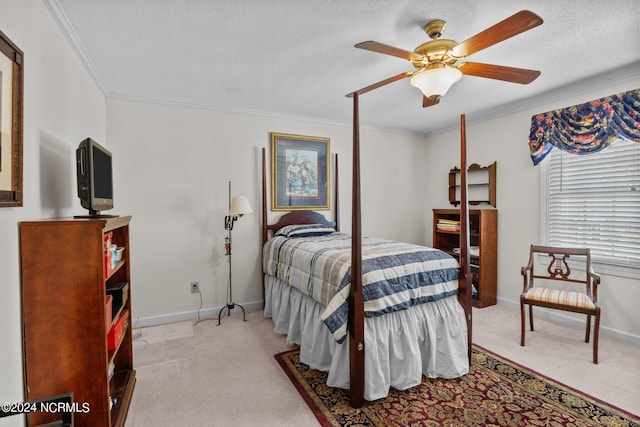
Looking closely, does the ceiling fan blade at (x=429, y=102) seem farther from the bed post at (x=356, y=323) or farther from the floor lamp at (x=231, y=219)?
the floor lamp at (x=231, y=219)

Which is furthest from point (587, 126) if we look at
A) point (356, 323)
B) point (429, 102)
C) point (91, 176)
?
point (91, 176)

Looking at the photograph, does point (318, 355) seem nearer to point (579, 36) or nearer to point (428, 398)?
point (428, 398)

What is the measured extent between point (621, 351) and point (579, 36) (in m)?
2.52

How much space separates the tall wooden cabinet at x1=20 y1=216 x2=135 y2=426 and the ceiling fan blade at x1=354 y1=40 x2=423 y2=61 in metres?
1.59

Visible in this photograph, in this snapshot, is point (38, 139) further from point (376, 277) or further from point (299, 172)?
point (299, 172)

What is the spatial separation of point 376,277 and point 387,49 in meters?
1.36

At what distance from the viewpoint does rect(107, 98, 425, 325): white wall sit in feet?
10.3

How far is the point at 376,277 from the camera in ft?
6.51

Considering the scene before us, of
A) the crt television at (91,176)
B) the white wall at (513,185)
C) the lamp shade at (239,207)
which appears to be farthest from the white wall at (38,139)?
the white wall at (513,185)

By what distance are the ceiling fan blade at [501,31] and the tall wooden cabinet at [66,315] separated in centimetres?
209


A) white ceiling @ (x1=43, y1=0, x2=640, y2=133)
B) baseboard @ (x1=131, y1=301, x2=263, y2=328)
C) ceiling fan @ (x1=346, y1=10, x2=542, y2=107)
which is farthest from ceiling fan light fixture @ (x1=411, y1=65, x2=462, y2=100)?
baseboard @ (x1=131, y1=301, x2=263, y2=328)

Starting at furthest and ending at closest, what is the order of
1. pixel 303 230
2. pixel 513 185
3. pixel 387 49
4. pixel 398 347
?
pixel 513 185, pixel 303 230, pixel 398 347, pixel 387 49

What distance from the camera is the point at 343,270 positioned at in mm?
2041

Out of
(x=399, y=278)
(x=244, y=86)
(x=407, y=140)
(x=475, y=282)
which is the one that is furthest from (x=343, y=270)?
(x=407, y=140)
